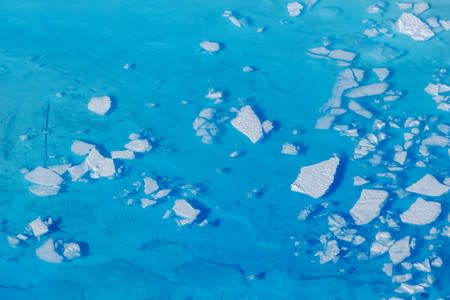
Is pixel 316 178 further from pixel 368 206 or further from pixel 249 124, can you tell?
pixel 249 124

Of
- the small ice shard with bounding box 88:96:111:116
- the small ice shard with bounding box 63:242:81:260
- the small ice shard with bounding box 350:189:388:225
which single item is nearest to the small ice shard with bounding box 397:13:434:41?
the small ice shard with bounding box 350:189:388:225

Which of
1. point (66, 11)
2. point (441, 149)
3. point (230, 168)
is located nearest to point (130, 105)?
point (230, 168)

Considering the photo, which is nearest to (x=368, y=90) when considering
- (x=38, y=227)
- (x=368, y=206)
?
(x=368, y=206)

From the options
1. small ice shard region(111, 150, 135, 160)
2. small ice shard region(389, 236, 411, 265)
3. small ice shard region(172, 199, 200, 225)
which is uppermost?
small ice shard region(111, 150, 135, 160)

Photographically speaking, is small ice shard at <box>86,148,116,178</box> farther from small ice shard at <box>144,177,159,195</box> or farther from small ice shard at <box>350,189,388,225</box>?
small ice shard at <box>350,189,388,225</box>

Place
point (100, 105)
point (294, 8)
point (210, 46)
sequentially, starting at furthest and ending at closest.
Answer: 1. point (294, 8)
2. point (210, 46)
3. point (100, 105)

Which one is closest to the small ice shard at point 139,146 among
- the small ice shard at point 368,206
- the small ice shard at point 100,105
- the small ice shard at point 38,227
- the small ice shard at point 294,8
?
the small ice shard at point 100,105
